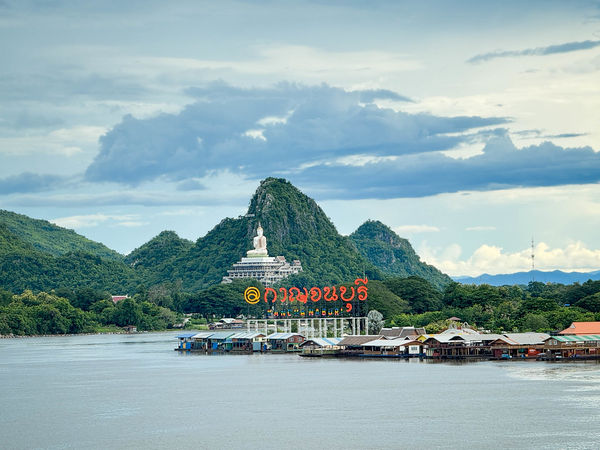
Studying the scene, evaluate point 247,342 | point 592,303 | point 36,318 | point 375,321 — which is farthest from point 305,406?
point 36,318

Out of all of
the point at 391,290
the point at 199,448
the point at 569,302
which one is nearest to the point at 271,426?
the point at 199,448

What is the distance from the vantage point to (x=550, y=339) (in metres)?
108

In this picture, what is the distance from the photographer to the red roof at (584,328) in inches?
4333

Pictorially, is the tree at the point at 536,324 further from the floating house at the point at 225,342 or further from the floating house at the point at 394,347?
the floating house at the point at 225,342

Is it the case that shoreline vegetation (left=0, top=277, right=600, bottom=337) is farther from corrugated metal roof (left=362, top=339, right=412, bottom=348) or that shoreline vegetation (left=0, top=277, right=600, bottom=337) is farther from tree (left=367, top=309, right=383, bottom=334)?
corrugated metal roof (left=362, top=339, right=412, bottom=348)

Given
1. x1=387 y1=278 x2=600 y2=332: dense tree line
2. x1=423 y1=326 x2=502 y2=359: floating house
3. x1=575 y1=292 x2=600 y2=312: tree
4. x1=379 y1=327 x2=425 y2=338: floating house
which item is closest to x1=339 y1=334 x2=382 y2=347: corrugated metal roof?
x1=379 y1=327 x2=425 y2=338: floating house

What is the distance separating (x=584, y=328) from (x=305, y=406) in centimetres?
5156

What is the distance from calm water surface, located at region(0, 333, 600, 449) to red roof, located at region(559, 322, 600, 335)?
12353 millimetres

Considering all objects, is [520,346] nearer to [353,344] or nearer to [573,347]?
[573,347]

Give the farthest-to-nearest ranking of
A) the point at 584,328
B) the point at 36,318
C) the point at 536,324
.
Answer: the point at 36,318
the point at 536,324
the point at 584,328

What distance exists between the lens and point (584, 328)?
110 metres

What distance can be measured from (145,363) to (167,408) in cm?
4448

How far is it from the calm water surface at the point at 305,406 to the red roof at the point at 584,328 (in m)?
12.4

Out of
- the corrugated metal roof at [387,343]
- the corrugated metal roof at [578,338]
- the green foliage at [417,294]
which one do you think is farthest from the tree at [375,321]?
the corrugated metal roof at [578,338]
